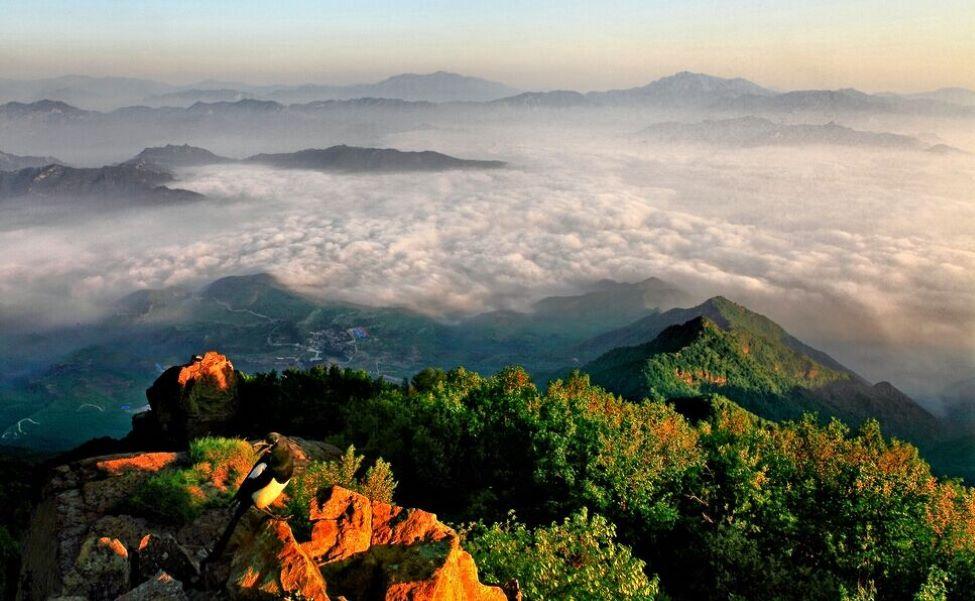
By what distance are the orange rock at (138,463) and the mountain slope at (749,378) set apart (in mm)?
91559

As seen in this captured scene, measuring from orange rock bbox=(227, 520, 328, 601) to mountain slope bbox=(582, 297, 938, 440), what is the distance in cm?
9945

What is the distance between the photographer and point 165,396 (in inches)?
1826

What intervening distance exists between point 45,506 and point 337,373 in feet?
108

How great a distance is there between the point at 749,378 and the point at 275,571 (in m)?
139

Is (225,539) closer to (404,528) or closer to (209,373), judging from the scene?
(404,528)

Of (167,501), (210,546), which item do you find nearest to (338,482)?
(210,546)

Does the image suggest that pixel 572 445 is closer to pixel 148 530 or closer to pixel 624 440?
pixel 624 440

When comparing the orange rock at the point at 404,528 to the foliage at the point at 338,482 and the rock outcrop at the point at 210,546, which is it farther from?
the foliage at the point at 338,482

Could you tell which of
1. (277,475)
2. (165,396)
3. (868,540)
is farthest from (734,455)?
(165,396)

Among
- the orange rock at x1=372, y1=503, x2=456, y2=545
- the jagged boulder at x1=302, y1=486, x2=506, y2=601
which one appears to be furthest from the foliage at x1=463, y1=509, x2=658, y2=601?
the orange rock at x1=372, y1=503, x2=456, y2=545

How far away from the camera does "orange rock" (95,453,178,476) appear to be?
23.3 metres

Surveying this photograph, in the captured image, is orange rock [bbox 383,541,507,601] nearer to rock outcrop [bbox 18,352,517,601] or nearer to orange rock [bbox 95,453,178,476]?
rock outcrop [bbox 18,352,517,601]

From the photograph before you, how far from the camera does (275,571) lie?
13039mm

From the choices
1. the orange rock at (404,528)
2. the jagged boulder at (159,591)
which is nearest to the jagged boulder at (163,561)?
the jagged boulder at (159,591)
